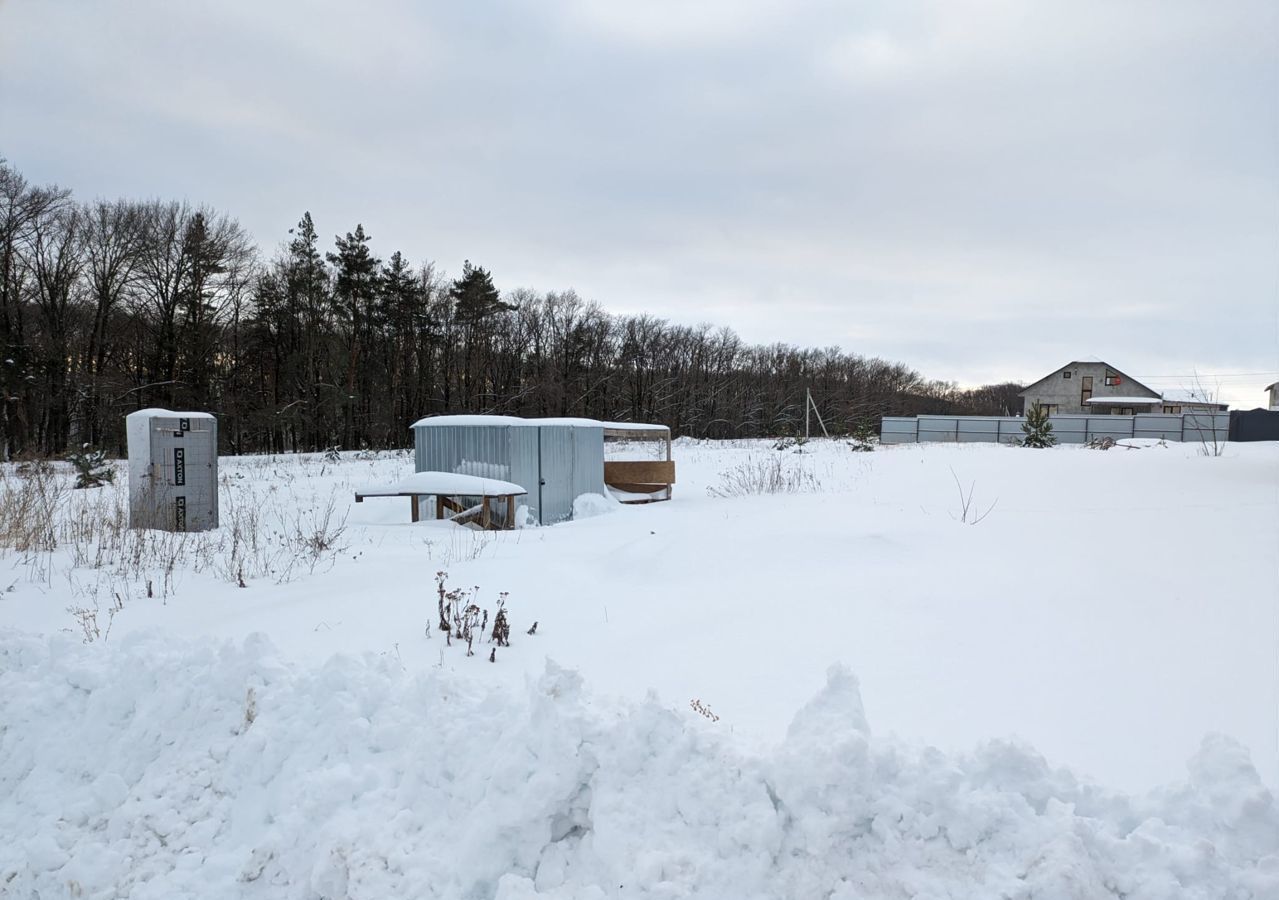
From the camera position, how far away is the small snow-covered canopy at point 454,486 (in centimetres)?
1001

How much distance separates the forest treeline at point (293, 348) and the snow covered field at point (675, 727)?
2104cm

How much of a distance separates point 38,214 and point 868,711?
3266 centimetres

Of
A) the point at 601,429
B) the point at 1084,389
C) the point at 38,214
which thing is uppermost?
the point at 38,214

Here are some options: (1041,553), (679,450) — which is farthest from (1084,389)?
(1041,553)

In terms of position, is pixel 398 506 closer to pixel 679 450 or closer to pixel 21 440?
pixel 679 450

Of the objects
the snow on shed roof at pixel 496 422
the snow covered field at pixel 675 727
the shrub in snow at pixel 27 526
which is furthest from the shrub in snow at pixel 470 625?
the snow on shed roof at pixel 496 422

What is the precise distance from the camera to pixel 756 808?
8.12 feet

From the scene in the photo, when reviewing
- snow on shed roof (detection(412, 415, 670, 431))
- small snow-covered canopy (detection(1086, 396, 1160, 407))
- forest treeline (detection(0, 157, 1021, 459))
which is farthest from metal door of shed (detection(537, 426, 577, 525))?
small snow-covered canopy (detection(1086, 396, 1160, 407))

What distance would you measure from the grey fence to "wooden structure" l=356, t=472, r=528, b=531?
1079 inches

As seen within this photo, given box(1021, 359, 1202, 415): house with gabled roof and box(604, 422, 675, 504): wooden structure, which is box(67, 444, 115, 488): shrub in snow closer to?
box(604, 422, 675, 504): wooden structure

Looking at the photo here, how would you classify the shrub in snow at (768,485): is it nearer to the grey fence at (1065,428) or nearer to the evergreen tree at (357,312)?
the grey fence at (1065,428)

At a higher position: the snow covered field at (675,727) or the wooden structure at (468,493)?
the wooden structure at (468,493)

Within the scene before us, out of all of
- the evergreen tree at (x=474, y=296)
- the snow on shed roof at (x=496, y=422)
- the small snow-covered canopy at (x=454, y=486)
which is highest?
the evergreen tree at (x=474, y=296)

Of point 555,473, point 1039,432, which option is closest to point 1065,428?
point 1039,432
